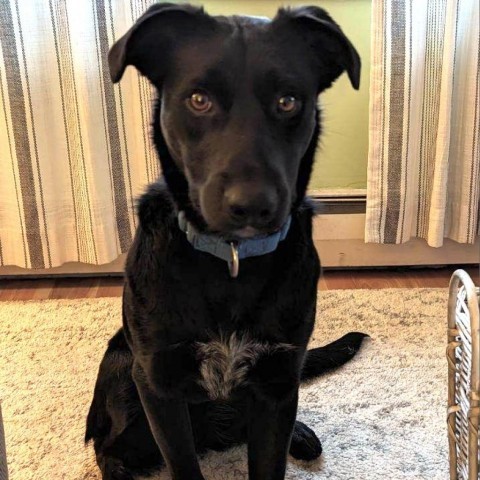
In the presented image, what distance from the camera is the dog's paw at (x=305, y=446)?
1.40m

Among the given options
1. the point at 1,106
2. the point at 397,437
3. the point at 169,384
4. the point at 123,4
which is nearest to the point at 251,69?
the point at 169,384

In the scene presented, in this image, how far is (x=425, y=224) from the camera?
211 centimetres

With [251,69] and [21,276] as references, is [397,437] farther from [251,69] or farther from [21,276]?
[21,276]

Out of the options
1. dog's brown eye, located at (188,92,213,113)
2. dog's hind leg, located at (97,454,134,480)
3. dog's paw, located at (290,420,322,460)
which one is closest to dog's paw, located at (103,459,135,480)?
dog's hind leg, located at (97,454,134,480)

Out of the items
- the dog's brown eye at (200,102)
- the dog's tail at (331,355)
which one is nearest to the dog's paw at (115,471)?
the dog's tail at (331,355)

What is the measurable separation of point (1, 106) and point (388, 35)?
1144mm

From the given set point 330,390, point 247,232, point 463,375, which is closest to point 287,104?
point 247,232

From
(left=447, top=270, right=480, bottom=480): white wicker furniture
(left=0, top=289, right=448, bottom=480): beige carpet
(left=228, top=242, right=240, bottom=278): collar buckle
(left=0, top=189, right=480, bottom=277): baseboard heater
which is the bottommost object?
(left=0, top=289, right=448, bottom=480): beige carpet

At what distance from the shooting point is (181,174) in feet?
3.37

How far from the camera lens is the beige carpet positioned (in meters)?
1.39

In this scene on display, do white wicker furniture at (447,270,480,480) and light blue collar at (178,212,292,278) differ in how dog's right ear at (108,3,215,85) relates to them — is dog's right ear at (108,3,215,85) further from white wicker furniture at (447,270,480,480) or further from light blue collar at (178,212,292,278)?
white wicker furniture at (447,270,480,480)

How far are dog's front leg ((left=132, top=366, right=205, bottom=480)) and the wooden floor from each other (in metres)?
1.03

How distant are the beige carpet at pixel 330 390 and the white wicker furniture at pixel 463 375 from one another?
0.30 metres

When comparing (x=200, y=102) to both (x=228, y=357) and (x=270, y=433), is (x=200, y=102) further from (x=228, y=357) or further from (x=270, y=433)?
(x=270, y=433)
